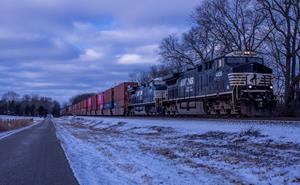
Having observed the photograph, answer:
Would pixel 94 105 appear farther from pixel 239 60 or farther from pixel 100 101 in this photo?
pixel 239 60

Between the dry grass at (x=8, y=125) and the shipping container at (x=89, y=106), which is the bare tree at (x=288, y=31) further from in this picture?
the shipping container at (x=89, y=106)

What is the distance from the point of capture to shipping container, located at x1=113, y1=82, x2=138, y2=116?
59109mm

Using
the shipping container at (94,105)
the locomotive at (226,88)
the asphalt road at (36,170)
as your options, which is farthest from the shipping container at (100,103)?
the asphalt road at (36,170)

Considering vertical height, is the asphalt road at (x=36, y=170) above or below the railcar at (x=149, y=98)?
below

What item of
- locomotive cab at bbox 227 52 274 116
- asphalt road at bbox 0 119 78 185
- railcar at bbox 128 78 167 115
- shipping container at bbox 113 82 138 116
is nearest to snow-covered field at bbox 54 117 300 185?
asphalt road at bbox 0 119 78 185

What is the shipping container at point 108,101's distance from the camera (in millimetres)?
70625

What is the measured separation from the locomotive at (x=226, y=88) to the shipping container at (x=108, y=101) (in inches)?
1269

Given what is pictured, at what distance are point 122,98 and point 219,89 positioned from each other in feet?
108

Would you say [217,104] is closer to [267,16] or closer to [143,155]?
[143,155]

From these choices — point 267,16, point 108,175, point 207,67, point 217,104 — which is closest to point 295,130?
point 108,175

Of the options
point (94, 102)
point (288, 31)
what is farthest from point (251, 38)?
point (94, 102)

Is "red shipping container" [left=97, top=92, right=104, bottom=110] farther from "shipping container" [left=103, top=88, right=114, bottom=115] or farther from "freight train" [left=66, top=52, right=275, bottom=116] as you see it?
"freight train" [left=66, top=52, right=275, bottom=116]

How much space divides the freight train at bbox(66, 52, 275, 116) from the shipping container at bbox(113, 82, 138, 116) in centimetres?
1312

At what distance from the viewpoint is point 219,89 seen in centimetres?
2853
